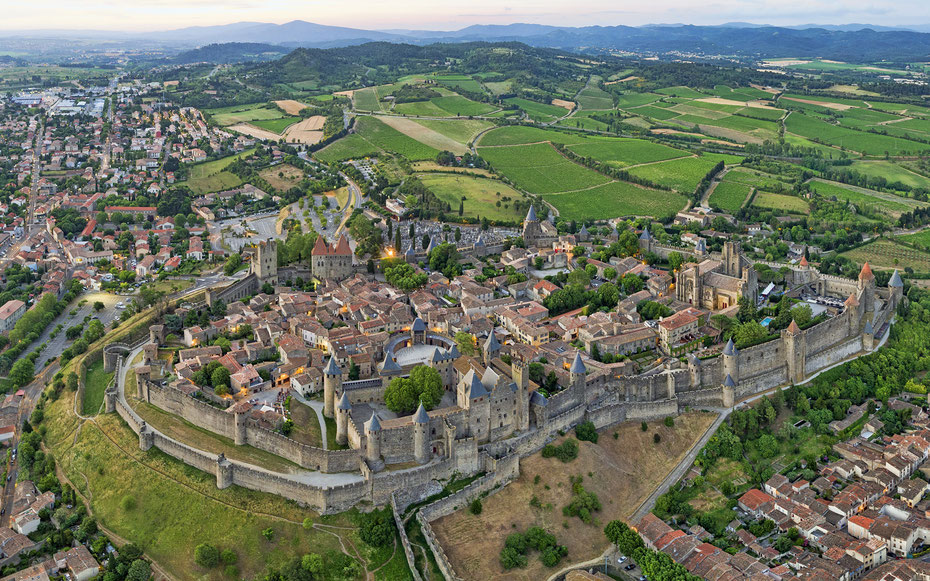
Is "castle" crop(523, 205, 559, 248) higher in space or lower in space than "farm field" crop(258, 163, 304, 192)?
lower

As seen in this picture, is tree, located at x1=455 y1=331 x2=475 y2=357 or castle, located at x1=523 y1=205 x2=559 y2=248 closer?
tree, located at x1=455 y1=331 x2=475 y2=357

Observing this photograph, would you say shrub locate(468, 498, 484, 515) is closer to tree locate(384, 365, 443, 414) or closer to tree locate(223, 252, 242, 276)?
tree locate(384, 365, 443, 414)

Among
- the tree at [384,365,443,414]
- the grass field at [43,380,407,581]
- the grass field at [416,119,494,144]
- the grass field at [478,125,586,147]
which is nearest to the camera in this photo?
the grass field at [43,380,407,581]

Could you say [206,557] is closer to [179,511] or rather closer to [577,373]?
[179,511]

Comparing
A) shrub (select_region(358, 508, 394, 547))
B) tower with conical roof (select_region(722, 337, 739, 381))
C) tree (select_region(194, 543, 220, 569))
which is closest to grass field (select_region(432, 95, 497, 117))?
tower with conical roof (select_region(722, 337, 739, 381))

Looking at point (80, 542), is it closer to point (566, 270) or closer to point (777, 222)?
point (566, 270)

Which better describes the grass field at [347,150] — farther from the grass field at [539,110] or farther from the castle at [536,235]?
the castle at [536,235]

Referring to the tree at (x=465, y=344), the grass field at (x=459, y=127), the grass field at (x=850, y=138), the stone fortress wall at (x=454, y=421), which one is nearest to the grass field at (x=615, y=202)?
the grass field at (x=459, y=127)
